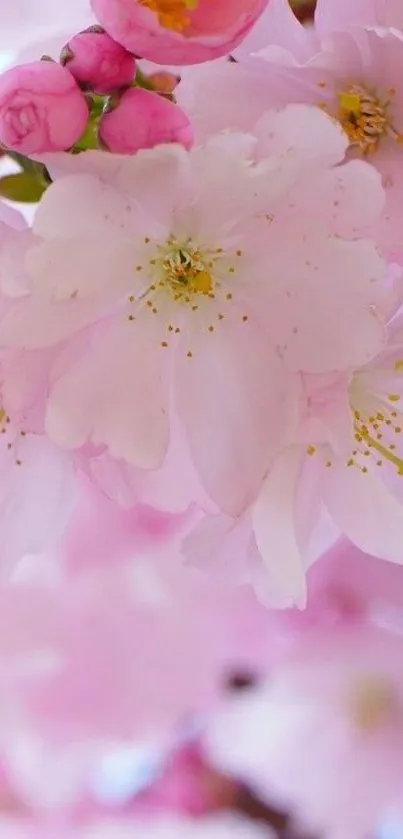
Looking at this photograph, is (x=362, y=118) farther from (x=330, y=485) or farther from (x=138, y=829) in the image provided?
(x=138, y=829)

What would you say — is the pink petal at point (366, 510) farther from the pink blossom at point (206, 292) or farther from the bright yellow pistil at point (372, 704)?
the bright yellow pistil at point (372, 704)

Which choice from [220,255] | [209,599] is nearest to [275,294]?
[220,255]

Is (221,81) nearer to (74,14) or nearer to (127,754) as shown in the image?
(74,14)

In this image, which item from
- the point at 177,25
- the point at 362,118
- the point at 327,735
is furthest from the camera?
the point at 327,735

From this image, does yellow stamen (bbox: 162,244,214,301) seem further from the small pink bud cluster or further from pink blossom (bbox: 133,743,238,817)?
pink blossom (bbox: 133,743,238,817)

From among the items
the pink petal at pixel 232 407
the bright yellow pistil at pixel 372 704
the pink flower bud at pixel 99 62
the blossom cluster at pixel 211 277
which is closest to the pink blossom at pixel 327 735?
the bright yellow pistil at pixel 372 704

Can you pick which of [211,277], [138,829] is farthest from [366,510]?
[138,829]

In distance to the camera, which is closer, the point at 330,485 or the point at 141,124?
the point at 141,124
